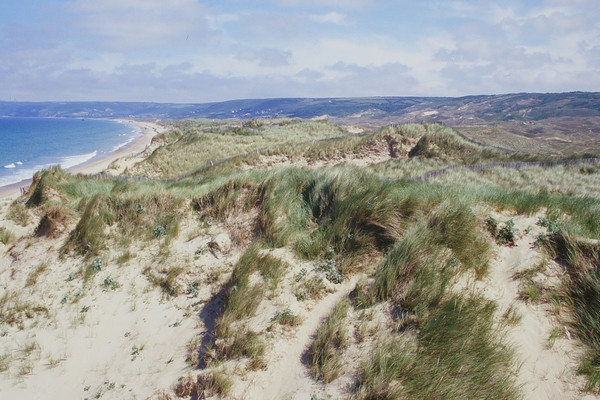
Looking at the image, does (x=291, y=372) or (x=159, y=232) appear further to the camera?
(x=159, y=232)

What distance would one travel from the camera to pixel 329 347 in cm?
358

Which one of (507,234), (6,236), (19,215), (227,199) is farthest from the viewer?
(19,215)

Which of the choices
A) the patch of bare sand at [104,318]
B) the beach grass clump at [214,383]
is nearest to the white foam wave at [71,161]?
the patch of bare sand at [104,318]

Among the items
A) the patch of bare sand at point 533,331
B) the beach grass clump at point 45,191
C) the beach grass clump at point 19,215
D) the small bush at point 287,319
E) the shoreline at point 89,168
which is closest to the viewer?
the patch of bare sand at point 533,331

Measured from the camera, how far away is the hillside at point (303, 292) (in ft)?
10.5

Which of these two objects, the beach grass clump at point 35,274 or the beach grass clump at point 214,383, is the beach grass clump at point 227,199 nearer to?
the beach grass clump at point 35,274

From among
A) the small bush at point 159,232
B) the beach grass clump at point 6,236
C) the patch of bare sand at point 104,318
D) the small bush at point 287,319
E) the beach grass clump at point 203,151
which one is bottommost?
the patch of bare sand at point 104,318

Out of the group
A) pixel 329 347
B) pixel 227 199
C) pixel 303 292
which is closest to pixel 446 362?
pixel 329 347

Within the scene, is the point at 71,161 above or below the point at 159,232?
below

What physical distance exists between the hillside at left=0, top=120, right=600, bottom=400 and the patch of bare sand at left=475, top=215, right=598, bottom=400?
2cm

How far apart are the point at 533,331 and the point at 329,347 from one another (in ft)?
7.46

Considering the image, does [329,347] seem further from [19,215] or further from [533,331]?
[19,215]

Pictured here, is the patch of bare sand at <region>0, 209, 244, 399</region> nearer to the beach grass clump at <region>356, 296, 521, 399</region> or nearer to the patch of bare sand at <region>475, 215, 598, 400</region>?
the beach grass clump at <region>356, 296, 521, 399</region>

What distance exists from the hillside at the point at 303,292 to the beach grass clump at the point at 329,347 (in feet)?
0.07
